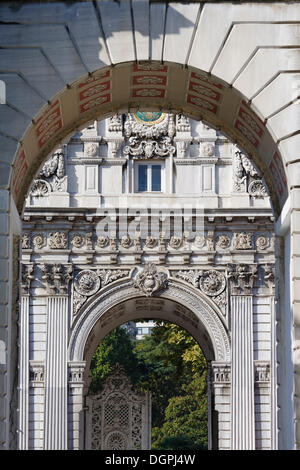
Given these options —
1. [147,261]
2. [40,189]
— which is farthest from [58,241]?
[147,261]

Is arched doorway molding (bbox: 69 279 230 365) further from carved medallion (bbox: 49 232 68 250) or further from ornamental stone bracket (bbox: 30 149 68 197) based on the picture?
ornamental stone bracket (bbox: 30 149 68 197)

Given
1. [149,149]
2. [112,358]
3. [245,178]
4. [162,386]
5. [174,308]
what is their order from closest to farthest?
[245,178]
[149,149]
[174,308]
[112,358]
[162,386]

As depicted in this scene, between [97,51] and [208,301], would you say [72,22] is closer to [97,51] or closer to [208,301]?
[97,51]

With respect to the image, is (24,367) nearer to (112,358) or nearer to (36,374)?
(36,374)

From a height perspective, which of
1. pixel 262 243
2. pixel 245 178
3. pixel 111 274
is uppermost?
pixel 245 178

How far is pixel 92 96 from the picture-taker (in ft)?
46.9

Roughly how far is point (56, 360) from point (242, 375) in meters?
4.99

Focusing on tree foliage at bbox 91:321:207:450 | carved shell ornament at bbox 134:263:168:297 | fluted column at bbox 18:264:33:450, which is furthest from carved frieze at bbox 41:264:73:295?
tree foliage at bbox 91:321:207:450

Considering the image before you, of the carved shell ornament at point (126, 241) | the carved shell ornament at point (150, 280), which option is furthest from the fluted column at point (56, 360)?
the carved shell ornament at point (150, 280)

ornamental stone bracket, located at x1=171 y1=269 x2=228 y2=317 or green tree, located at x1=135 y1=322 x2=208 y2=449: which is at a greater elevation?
ornamental stone bracket, located at x1=171 y1=269 x2=228 y2=317

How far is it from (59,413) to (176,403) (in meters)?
24.9

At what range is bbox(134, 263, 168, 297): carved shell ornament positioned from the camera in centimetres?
2864

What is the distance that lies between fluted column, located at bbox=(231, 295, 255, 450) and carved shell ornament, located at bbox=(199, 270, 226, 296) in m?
0.46

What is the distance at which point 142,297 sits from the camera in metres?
28.9
